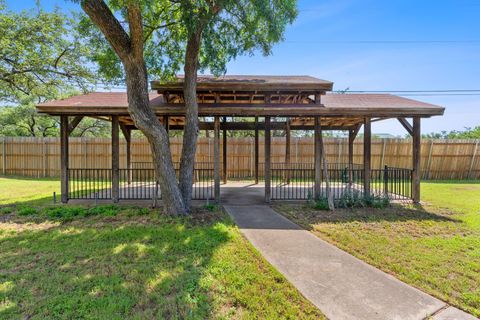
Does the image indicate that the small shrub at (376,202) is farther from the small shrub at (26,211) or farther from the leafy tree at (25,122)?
the leafy tree at (25,122)

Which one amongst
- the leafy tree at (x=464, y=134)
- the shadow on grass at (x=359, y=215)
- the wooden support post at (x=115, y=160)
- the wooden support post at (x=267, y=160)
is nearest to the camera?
the shadow on grass at (x=359, y=215)

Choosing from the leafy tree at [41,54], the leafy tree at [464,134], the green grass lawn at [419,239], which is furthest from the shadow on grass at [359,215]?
the leafy tree at [464,134]

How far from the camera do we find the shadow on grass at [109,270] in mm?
2459

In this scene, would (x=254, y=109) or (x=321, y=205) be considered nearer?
(x=321, y=205)

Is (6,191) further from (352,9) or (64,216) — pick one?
(352,9)

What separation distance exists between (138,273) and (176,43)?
21.7ft

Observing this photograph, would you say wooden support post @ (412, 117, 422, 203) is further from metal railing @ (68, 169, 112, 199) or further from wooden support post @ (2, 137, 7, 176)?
wooden support post @ (2, 137, 7, 176)

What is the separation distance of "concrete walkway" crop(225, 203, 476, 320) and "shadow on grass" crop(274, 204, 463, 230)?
3.51 feet

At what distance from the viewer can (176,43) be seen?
7.34m

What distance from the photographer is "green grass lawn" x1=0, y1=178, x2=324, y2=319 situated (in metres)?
2.45

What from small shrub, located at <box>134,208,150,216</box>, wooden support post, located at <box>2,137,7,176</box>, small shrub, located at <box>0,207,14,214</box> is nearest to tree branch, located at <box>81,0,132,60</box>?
small shrub, located at <box>134,208,150,216</box>

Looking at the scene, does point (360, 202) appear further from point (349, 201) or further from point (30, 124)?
point (30, 124)

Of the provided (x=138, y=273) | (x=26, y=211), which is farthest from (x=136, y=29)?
(x=26, y=211)

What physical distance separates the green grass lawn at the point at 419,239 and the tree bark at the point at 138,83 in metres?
3.04
